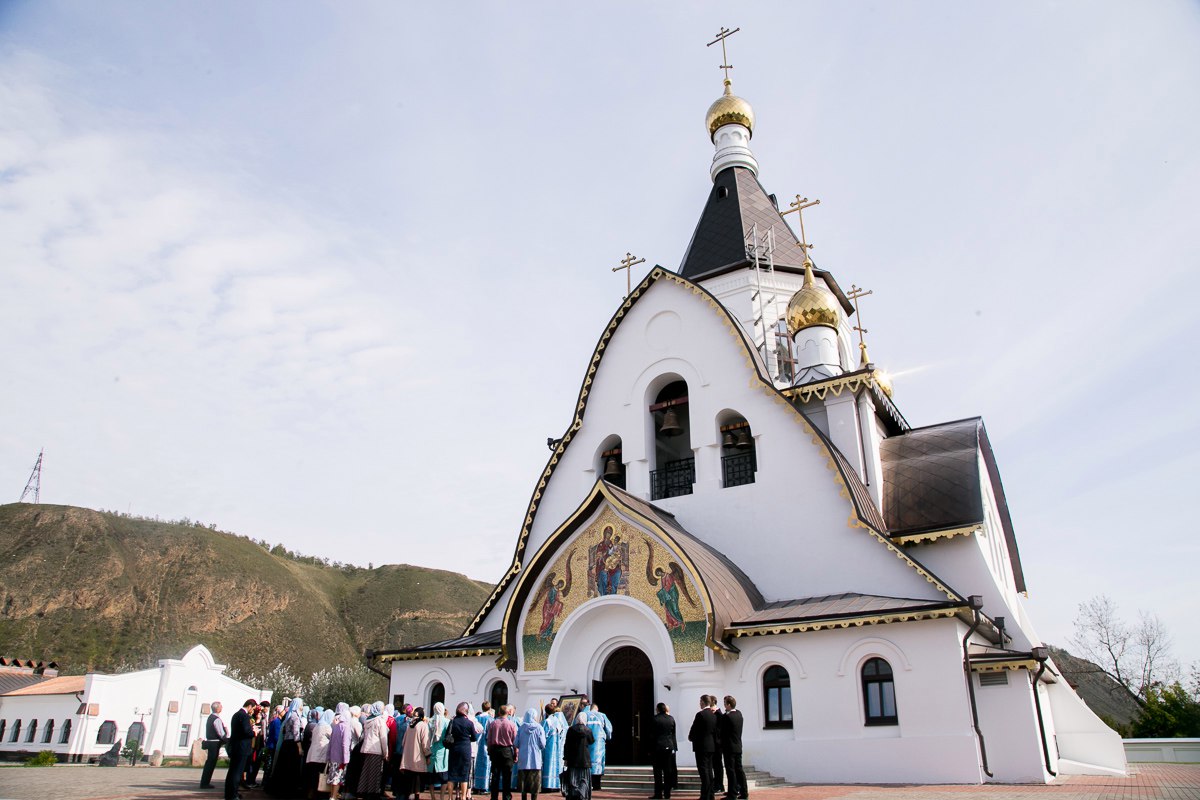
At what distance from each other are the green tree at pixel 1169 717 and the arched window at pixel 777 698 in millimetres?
15476

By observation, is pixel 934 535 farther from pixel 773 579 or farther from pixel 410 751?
pixel 410 751

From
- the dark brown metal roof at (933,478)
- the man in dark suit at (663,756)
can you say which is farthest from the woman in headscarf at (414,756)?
the dark brown metal roof at (933,478)

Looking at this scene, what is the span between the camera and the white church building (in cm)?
1171

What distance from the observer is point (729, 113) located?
24562 mm

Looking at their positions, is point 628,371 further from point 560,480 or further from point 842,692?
point 842,692

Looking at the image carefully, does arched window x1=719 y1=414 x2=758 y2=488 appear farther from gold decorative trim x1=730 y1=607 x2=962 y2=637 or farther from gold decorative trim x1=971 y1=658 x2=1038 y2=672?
gold decorative trim x1=971 y1=658 x2=1038 y2=672

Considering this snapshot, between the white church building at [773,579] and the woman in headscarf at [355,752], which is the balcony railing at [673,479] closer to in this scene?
the white church building at [773,579]

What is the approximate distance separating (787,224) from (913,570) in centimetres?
1254

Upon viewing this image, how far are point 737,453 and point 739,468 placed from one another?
1.37 ft

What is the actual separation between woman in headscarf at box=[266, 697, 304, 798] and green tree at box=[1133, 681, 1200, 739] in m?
21.7

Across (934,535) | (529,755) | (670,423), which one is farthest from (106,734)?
(934,535)

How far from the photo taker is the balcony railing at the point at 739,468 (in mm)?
15367

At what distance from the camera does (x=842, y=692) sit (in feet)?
39.1

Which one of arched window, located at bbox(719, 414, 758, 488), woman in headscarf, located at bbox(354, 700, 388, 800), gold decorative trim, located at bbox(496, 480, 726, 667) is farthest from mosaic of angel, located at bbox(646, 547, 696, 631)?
woman in headscarf, located at bbox(354, 700, 388, 800)
